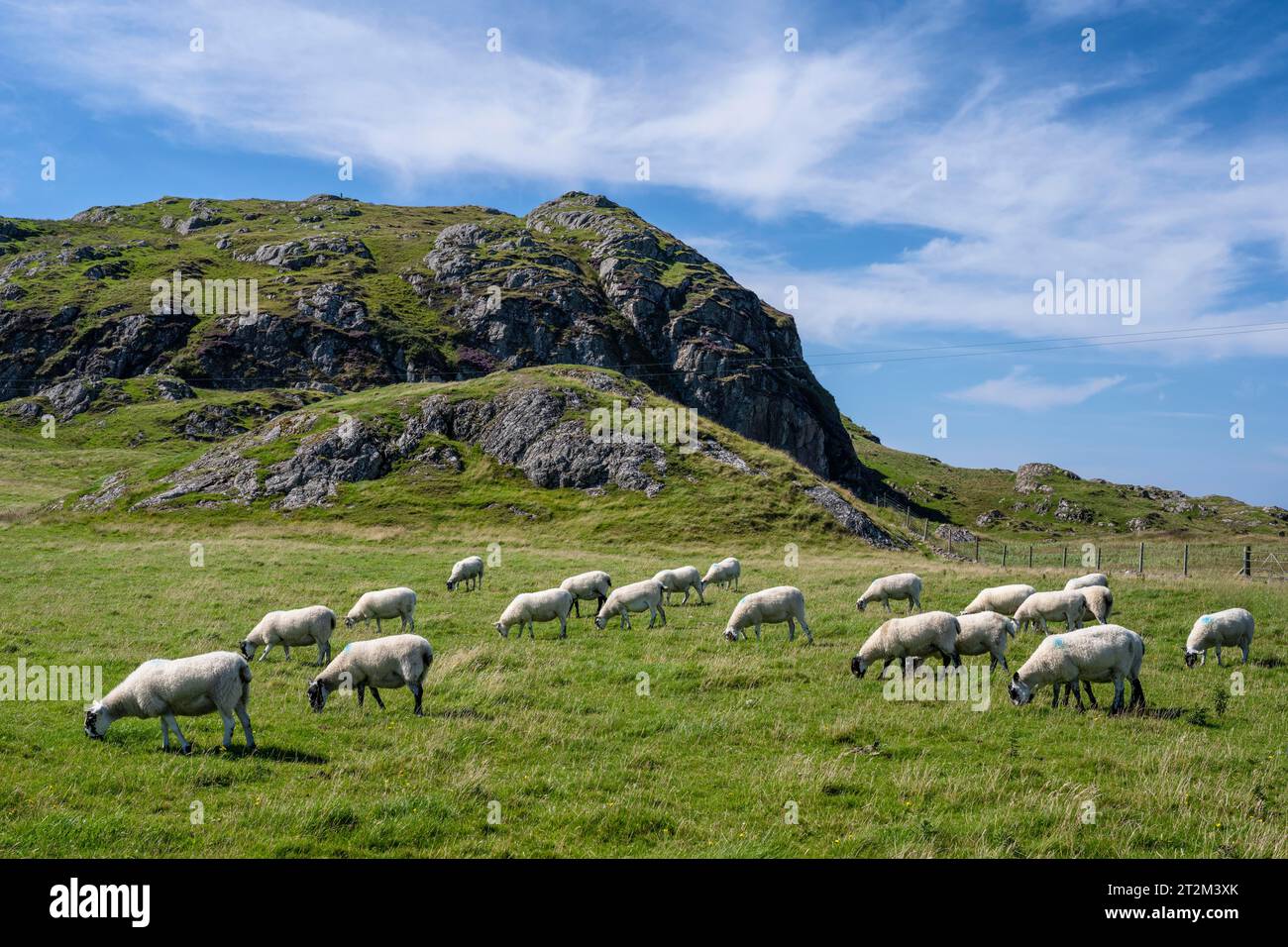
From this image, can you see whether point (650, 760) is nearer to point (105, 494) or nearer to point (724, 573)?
point (724, 573)

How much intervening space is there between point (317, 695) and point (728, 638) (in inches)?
480

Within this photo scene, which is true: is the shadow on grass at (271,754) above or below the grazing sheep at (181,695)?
below

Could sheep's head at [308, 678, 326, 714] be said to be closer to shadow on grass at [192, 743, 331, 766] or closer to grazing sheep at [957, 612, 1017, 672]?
shadow on grass at [192, 743, 331, 766]

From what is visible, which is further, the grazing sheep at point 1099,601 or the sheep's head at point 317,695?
the grazing sheep at point 1099,601

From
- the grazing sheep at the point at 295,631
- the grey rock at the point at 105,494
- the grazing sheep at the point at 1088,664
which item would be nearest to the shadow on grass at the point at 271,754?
the grazing sheep at the point at 295,631

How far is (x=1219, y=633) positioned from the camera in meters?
19.9

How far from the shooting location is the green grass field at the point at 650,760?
975cm

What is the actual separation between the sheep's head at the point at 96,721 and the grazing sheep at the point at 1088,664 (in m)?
18.2

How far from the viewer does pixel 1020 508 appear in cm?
15362

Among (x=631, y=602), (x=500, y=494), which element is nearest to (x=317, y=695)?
(x=631, y=602)

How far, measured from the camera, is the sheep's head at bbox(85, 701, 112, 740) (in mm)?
13695

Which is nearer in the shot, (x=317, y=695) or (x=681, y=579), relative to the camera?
(x=317, y=695)

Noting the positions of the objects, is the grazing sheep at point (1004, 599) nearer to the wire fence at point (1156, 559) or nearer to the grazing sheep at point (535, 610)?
the grazing sheep at point (535, 610)

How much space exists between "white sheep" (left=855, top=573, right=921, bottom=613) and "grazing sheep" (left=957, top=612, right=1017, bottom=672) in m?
8.85
